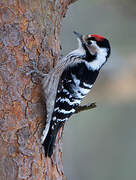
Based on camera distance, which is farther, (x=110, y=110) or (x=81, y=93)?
(x=110, y=110)

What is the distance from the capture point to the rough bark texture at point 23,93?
2.56 m

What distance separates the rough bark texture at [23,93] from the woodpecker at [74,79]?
0.09 meters

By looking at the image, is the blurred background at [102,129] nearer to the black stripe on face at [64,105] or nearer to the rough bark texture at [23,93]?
the black stripe on face at [64,105]

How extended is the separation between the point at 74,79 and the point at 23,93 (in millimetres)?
519

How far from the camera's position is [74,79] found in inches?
119

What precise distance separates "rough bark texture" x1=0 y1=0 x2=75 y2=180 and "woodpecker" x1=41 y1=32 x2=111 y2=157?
9 centimetres

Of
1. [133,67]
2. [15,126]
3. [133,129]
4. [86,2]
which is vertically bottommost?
[15,126]

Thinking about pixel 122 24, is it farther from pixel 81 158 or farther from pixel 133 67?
pixel 81 158

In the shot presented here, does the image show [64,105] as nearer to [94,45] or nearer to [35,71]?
[35,71]

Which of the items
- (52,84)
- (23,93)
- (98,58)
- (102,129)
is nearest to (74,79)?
(52,84)

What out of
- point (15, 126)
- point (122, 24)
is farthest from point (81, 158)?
point (15, 126)

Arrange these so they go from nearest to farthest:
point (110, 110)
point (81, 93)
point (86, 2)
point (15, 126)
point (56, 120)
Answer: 1. point (15, 126)
2. point (56, 120)
3. point (81, 93)
4. point (110, 110)
5. point (86, 2)

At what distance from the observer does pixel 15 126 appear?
2.58 meters

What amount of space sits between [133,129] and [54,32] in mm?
3275
